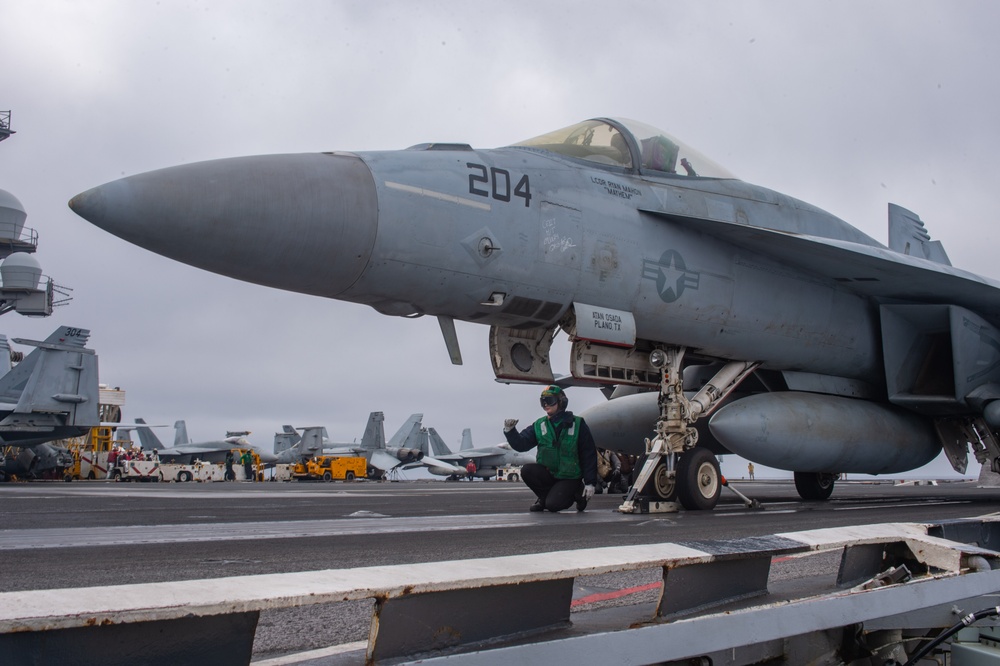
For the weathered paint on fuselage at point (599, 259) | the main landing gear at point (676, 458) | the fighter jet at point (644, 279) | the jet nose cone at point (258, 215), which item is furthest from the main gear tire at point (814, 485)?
the jet nose cone at point (258, 215)

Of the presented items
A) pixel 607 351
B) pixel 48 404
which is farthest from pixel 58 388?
pixel 607 351

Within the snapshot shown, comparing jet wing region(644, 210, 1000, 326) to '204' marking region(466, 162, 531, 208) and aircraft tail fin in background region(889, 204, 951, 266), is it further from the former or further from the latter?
aircraft tail fin in background region(889, 204, 951, 266)

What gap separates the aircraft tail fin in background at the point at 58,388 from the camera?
85.3ft

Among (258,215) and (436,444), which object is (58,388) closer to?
(258,215)

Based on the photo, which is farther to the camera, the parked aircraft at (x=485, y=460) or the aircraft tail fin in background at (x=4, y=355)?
the parked aircraft at (x=485, y=460)

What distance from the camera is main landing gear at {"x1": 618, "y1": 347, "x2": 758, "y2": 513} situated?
8.16 metres

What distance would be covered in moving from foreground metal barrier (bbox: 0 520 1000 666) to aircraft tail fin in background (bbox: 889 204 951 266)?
36.9 feet

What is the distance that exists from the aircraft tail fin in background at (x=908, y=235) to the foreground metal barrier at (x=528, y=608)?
443 inches

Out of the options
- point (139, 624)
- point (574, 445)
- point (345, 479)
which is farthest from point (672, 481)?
point (345, 479)

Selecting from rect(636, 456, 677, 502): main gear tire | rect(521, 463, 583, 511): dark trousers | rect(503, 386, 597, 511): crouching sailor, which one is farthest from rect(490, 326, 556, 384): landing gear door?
rect(636, 456, 677, 502): main gear tire

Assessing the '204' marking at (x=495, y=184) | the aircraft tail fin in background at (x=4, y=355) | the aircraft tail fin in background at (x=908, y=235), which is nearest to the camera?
the '204' marking at (x=495, y=184)

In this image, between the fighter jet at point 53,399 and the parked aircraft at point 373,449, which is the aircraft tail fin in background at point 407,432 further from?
the fighter jet at point 53,399

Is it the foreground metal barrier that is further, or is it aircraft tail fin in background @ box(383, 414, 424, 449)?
aircraft tail fin in background @ box(383, 414, 424, 449)

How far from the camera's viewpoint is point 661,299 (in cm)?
788
